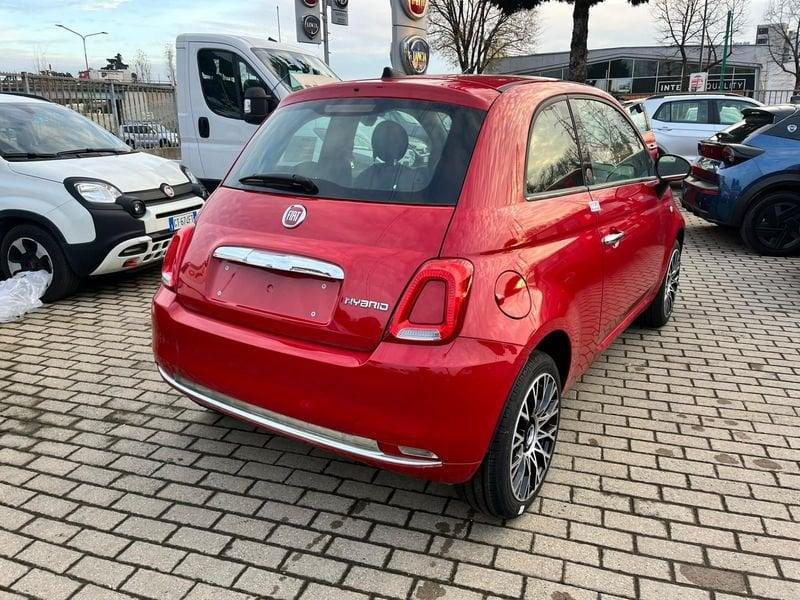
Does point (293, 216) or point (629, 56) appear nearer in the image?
point (293, 216)

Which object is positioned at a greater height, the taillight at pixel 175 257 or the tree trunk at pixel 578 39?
the tree trunk at pixel 578 39

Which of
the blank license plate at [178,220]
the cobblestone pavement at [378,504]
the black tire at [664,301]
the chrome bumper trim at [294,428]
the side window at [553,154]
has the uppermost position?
the side window at [553,154]

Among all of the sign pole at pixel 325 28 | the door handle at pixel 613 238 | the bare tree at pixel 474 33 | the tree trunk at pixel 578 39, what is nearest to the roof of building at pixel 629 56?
the bare tree at pixel 474 33

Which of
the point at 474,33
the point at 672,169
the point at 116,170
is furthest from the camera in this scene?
the point at 474,33

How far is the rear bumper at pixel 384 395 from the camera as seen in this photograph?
2.29m

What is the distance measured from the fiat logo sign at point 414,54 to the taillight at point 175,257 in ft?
19.1

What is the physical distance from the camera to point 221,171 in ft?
27.7

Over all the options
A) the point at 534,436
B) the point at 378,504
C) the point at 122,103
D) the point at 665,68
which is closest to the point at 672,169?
the point at 534,436

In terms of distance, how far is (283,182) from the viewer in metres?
2.87

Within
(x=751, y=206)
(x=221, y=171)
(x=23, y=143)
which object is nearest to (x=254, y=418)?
(x=23, y=143)

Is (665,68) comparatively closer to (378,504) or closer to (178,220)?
(178,220)

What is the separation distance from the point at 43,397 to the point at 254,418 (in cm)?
196

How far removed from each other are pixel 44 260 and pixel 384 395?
15.3 ft

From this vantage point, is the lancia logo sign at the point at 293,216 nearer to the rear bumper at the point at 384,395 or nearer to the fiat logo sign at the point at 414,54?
the rear bumper at the point at 384,395
